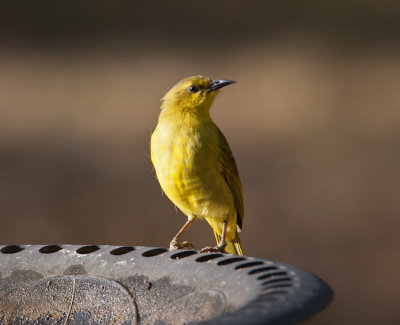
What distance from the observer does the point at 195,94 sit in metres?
4.47

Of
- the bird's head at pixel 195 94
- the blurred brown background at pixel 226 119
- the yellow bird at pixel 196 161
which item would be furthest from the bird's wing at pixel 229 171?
the blurred brown background at pixel 226 119

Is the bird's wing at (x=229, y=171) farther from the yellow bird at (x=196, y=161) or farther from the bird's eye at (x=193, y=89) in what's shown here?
the bird's eye at (x=193, y=89)

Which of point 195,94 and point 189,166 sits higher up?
point 195,94

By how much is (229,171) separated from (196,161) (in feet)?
1.34

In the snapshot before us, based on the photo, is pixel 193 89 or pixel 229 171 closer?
pixel 229 171

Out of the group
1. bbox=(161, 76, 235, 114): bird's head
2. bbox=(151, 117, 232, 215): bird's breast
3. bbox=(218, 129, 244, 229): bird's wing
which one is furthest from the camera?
bbox=(161, 76, 235, 114): bird's head

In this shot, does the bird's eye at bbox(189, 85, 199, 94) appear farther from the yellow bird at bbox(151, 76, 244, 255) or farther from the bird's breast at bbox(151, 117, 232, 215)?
the bird's breast at bbox(151, 117, 232, 215)

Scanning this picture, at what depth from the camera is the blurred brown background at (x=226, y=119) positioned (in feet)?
24.7

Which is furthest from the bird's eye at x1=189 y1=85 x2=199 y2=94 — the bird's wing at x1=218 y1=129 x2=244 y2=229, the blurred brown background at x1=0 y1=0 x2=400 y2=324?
the blurred brown background at x1=0 y1=0 x2=400 y2=324

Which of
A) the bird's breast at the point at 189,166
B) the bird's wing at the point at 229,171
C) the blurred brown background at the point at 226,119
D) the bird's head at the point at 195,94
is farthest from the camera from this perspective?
the blurred brown background at the point at 226,119

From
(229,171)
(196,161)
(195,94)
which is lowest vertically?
(229,171)

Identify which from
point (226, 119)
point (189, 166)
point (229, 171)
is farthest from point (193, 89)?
point (226, 119)

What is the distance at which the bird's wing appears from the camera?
429 cm

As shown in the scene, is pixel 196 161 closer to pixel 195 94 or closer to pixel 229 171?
pixel 229 171
